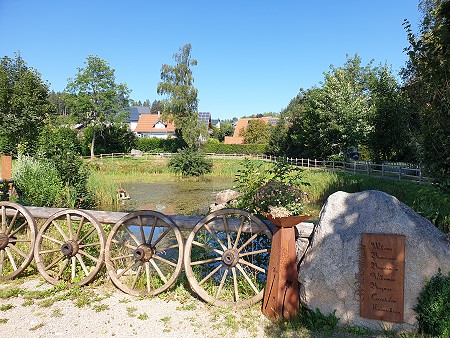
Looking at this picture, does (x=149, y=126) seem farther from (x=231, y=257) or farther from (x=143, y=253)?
(x=231, y=257)

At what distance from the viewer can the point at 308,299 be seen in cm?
369

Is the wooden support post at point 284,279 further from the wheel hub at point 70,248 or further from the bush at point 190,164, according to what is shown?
the bush at point 190,164

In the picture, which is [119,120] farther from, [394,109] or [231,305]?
[231,305]

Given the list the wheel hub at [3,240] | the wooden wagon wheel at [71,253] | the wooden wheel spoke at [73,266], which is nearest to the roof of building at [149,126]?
the wheel hub at [3,240]

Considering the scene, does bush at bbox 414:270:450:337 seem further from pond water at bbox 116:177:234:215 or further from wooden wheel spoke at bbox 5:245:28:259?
pond water at bbox 116:177:234:215

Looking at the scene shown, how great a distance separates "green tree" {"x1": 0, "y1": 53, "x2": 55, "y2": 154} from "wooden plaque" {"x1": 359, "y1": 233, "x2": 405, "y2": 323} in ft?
76.8

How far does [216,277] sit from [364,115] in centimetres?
2301

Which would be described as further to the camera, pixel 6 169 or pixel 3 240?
pixel 6 169

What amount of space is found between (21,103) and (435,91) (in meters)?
25.2

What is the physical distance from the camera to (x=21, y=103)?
75.9 feet

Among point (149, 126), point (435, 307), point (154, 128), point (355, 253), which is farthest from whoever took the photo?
point (149, 126)

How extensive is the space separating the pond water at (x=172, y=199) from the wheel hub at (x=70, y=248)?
878cm

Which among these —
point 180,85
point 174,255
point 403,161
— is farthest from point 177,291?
point 180,85

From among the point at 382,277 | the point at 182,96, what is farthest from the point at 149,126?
the point at 382,277
